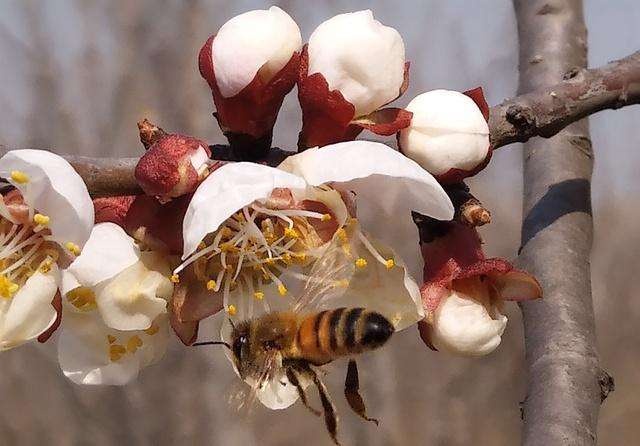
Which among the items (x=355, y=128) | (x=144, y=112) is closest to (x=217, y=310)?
(x=355, y=128)

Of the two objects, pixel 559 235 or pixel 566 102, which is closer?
pixel 566 102

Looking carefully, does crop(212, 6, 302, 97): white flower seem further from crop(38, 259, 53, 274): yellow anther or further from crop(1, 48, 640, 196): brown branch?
crop(38, 259, 53, 274): yellow anther

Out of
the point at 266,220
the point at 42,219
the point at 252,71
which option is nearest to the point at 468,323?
the point at 266,220

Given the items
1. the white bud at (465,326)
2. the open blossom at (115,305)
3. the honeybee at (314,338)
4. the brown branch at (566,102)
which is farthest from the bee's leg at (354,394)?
the brown branch at (566,102)

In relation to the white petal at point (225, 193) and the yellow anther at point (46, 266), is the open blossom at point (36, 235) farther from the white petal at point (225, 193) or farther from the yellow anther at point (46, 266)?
the white petal at point (225, 193)

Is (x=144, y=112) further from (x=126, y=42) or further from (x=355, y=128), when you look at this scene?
(x=355, y=128)

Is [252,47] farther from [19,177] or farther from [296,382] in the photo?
[296,382]
